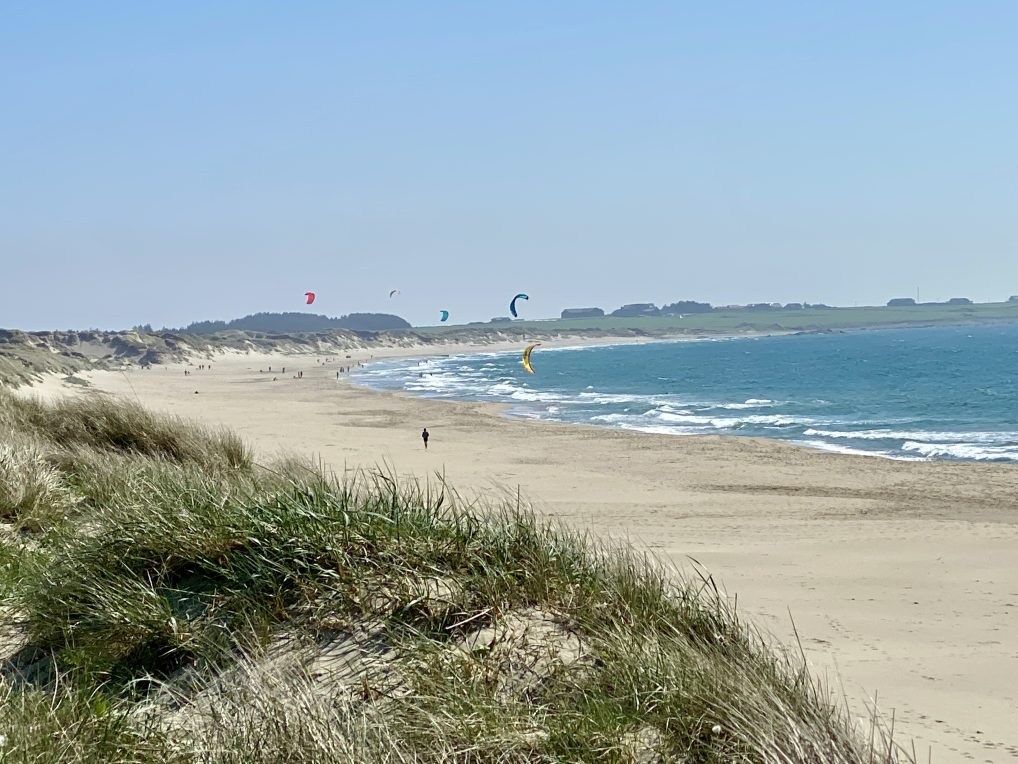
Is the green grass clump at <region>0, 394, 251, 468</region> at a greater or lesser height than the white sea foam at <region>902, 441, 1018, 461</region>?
greater

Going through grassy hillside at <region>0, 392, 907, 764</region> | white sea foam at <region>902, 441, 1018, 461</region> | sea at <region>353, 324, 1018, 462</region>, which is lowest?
sea at <region>353, 324, 1018, 462</region>

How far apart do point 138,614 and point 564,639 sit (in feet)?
5.87

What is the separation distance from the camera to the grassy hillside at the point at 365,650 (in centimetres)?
313

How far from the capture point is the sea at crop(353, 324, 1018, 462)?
109 ft

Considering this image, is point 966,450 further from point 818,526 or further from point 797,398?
point 797,398

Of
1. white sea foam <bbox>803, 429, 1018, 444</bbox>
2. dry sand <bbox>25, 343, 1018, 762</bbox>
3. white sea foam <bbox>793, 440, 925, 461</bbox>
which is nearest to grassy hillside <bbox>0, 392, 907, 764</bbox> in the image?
dry sand <bbox>25, 343, 1018, 762</bbox>

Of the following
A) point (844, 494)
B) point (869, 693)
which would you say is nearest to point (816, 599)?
point (869, 693)

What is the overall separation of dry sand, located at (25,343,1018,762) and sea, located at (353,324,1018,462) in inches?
155

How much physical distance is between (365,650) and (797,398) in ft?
165

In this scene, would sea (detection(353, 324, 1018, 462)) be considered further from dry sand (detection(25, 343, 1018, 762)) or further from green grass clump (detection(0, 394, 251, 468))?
green grass clump (detection(0, 394, 251, 468))

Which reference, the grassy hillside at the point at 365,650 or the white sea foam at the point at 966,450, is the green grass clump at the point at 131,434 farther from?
the white sea foam at the point at 966,450

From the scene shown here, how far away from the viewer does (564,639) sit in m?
3.86

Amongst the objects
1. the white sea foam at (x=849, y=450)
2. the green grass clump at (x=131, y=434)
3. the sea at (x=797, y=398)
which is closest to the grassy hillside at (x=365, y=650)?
the green grass clump at (x=131, y=434)

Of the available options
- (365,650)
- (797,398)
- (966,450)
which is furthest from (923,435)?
(365,650)
